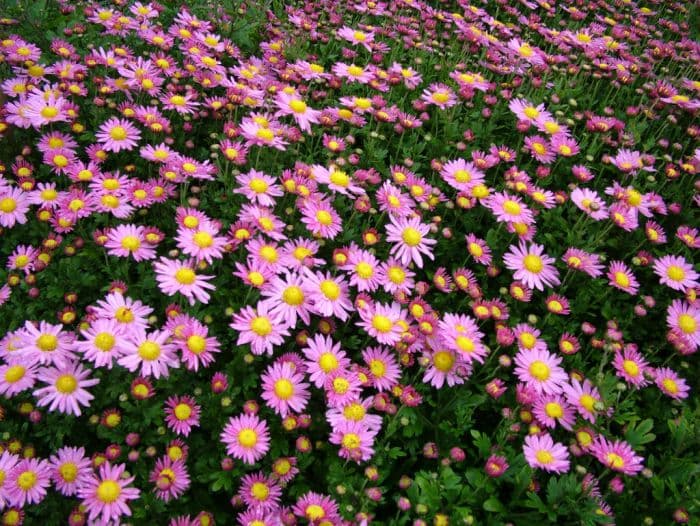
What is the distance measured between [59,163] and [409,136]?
2361 millimetres

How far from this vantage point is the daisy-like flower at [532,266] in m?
→ 3.17

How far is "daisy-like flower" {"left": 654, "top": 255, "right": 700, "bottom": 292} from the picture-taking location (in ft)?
10.9

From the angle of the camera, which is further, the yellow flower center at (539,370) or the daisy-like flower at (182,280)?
the yellow flower center at (539,370)

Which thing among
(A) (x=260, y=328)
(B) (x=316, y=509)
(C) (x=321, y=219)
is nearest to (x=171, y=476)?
(B) (x=316, y=509)

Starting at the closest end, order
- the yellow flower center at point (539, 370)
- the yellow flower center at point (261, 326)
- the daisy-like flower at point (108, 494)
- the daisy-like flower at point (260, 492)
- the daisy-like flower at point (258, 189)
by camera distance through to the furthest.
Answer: the daisy-like flower at point (108, 494) → the daisy-like flower at point (260, 492) → the yellow flower center at point (261, 326) → the yellow flower center at point (539, 370) → the daisy-like flower at point (258, 189)

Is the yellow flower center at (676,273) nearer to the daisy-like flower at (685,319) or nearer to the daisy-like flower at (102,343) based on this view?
the daisy-like flower at (685,319)

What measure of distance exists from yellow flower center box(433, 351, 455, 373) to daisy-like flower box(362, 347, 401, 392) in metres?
0.19

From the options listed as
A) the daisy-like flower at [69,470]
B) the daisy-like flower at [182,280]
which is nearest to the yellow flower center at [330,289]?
the daisy-like flower at [182,280]

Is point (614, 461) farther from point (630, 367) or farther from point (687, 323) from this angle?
point (687, 323)

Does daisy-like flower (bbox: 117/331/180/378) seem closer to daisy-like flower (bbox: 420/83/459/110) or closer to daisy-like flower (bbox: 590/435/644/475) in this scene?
daisy-like flower (bbox: 590/435/644/475)

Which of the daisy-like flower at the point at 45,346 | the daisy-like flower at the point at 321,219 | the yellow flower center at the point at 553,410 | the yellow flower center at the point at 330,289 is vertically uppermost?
the daisy-like flower at the point at 321,219

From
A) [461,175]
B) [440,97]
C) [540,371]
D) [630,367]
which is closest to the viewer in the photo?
[540,371]

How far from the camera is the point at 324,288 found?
9.11 ft

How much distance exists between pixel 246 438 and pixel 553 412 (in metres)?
1.47
